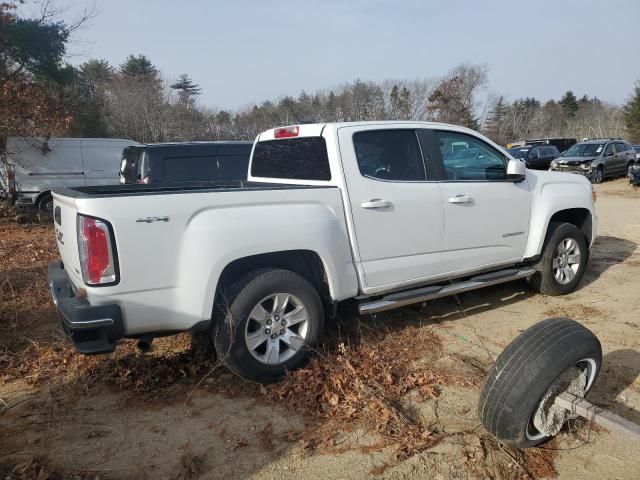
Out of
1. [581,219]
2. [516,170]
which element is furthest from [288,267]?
[581,219]

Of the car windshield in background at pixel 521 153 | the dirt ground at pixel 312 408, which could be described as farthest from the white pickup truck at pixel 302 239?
the car windshield in background at pixel 521 153

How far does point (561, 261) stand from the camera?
5.42 meters

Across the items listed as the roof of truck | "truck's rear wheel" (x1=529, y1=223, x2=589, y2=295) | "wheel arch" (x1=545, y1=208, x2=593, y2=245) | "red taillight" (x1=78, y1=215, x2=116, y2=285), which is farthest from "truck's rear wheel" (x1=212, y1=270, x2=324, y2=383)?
"wheel arch" (x1=545, y1=208, x2=593, y2=245)

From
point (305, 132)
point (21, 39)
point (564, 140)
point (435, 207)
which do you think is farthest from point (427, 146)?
point (564, 140)

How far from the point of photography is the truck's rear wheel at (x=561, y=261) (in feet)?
17.2

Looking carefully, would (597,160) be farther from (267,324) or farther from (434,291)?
(267,324)

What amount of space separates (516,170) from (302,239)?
2.45m

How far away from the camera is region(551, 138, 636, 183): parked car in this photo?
1977cm

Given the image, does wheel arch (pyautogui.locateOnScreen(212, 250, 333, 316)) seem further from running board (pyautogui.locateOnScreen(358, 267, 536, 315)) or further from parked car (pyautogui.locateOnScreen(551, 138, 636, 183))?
Result: parked car (pyautogui.locateOnScreen(551, 138, 636, 183))

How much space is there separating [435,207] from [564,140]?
42.2m

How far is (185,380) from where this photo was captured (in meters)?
3.66

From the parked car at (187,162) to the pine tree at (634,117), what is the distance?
46.1m

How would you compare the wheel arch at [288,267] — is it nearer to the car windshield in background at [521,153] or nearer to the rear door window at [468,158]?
the rear door window at [468,158]

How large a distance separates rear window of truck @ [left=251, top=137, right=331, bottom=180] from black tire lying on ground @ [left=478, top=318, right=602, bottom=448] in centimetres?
198
